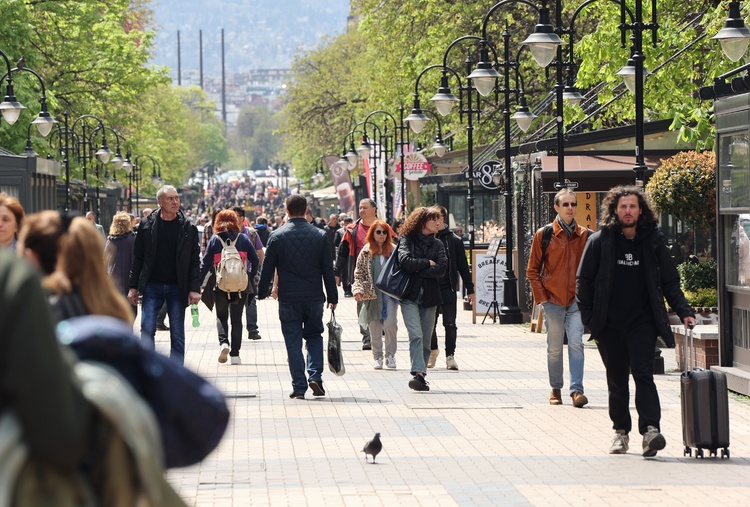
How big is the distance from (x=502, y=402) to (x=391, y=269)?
1918 mm

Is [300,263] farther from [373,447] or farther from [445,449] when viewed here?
[373,447]

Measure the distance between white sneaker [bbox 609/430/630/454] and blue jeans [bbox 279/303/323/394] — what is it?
385cm

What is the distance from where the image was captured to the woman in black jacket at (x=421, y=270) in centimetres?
1409

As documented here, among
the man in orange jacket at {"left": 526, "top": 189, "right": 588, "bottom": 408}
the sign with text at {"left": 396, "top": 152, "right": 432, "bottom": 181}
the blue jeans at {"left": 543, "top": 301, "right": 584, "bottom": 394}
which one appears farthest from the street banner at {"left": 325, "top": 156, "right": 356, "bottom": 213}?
the man in orange jacket at {"left": 526, "top": 189, "right": 588, "bottom": 408}

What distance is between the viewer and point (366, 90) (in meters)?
56.4

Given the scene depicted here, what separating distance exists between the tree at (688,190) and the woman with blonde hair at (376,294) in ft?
13.0

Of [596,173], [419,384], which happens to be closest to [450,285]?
[419,384]

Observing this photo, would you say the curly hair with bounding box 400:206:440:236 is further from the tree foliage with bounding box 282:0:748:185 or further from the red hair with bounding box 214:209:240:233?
the tree foliage with bounding box 282:0:748:185

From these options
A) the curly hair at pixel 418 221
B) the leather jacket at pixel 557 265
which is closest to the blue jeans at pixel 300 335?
the curly hair at pixel 418 221

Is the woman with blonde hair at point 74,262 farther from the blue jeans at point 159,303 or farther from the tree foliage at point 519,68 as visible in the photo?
the tree foliage at point 519,68

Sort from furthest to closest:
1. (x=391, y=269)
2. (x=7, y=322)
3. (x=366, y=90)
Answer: (x=366, y=90)
(x=391, y=269)
(x=7, y=322)

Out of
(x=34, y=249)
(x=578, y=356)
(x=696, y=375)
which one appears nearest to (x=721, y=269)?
(x=578, y=356)

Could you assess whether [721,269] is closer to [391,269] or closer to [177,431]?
[391,269]

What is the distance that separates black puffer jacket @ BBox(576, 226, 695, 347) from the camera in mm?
9609
